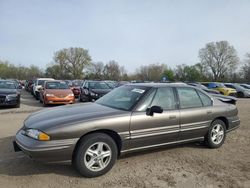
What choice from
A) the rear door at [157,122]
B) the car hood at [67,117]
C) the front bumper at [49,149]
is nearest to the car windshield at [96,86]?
the rear door at [157,122]

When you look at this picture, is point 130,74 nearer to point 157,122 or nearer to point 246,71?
point 246,71

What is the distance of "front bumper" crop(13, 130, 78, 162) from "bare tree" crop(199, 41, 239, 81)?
63.4 m

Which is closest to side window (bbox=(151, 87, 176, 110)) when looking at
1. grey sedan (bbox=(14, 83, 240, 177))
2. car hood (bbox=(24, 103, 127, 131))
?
grey sedan (bbox=(14, 83, 240, 177))

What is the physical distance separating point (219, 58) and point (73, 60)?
45408 millimetres

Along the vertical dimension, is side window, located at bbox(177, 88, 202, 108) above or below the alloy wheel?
above

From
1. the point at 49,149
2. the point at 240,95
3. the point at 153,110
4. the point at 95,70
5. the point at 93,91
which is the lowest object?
the point at 240,95

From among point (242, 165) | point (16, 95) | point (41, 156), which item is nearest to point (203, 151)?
point (242, 165)

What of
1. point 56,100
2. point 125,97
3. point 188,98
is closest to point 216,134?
point 188,98

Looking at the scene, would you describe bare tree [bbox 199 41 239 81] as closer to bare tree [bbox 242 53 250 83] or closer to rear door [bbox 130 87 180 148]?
bare tree [bbox 242 53 250 83]

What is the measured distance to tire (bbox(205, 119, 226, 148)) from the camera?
15.9 feet

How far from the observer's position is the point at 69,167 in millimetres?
3715

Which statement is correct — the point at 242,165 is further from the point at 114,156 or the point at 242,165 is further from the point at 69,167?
the point at 69,167

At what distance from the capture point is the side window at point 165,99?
417 centimetres

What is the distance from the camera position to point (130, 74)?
7644cm
